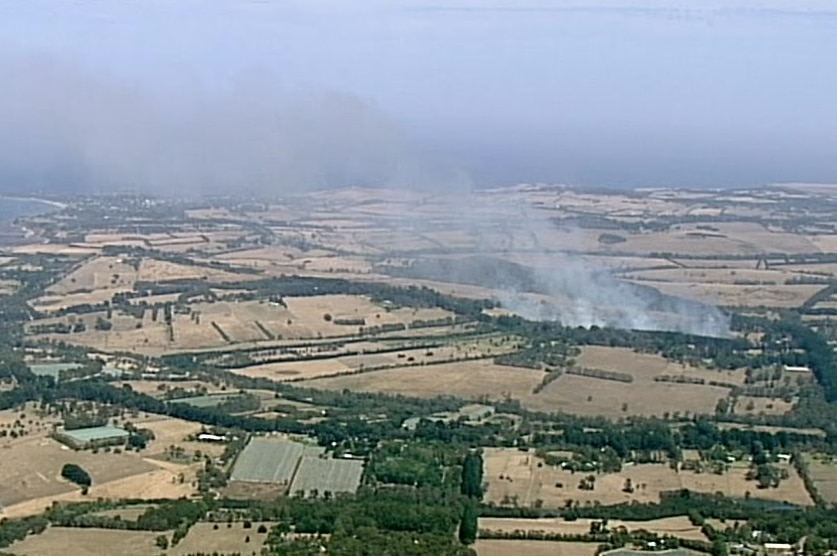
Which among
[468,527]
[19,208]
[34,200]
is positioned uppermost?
[468,527]

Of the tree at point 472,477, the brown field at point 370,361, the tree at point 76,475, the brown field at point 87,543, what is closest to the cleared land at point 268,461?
the tree at point 76,475

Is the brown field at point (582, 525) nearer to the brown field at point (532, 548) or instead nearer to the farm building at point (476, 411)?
the brown field at point (532, 548)

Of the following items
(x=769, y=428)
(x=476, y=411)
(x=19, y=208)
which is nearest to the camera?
(x=769, y=428)

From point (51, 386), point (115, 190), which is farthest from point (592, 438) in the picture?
point (115, 190)

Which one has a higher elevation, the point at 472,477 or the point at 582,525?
the point at 472,477

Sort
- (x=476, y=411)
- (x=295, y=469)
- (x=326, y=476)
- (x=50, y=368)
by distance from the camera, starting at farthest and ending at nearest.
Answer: (x=50, y=368)
(x=476, y=411)
(x=295, y=469)
(x=326, y=476)

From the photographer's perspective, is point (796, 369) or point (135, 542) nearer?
point (135, 542)

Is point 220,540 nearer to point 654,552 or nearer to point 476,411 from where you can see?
point 654,552

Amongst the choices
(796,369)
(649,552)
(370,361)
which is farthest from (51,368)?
(796,369)
